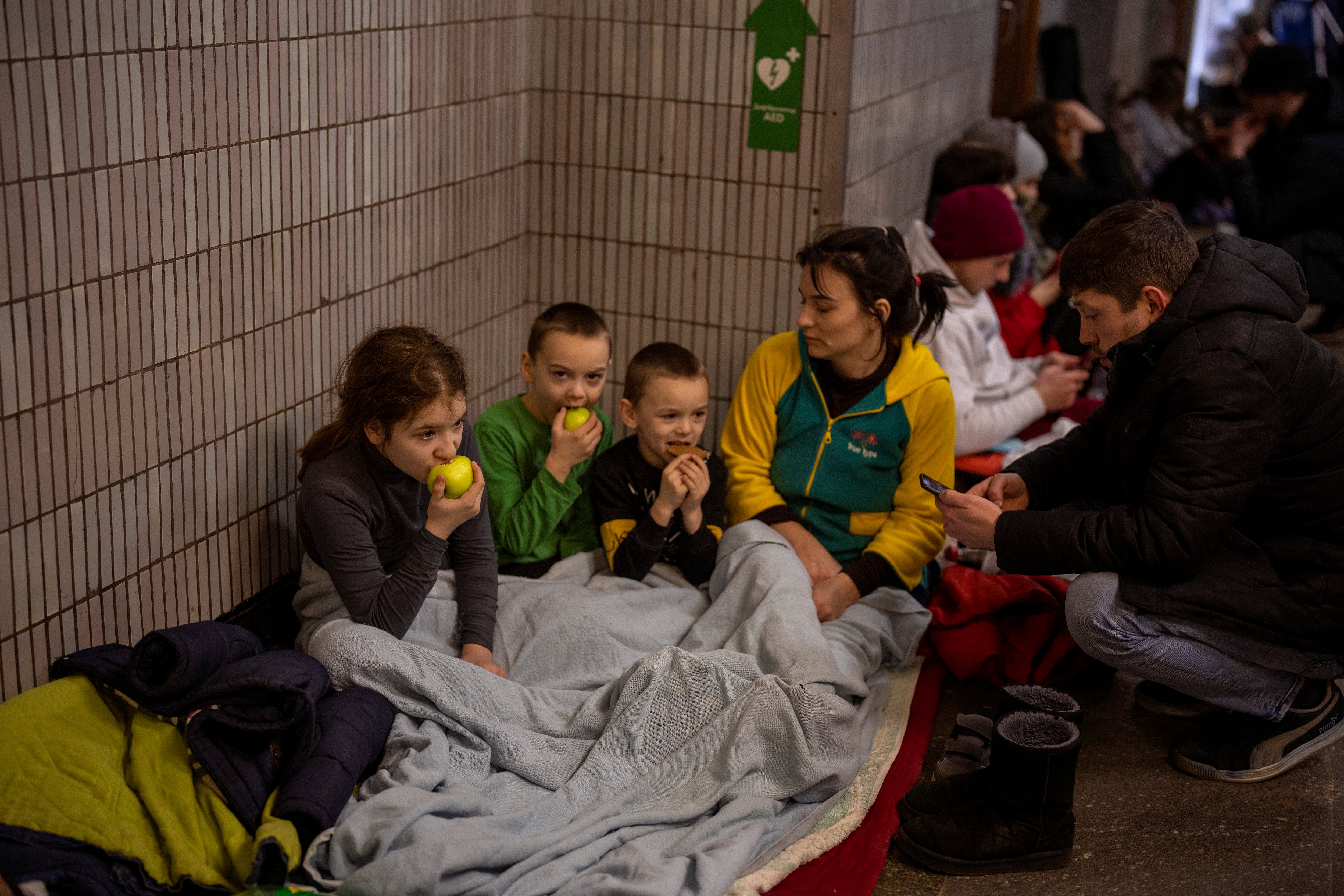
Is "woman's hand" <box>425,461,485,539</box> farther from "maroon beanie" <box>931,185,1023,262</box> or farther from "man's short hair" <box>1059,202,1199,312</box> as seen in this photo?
"maroon beanie" <box>931,185,1023,262</box>

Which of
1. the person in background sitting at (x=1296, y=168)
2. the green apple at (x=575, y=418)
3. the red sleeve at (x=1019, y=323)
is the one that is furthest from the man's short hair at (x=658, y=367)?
the person in background sitting at (x=1296, y=168)

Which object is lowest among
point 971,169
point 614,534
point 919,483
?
point 614,534

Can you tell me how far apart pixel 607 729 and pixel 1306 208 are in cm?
459

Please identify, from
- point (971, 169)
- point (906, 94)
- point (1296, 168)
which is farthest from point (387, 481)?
point (1296, 168)

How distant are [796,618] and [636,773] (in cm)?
52

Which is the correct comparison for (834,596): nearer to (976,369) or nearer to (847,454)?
(847,454)

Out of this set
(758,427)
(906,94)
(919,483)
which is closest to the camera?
(919,483)

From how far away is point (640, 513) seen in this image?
2914mm

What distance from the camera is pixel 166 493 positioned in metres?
2.39

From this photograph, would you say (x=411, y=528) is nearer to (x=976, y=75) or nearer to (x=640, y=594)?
(x=640, y=594)

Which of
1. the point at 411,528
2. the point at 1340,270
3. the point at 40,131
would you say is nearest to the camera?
the point at 40,131

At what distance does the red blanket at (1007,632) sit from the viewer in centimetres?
284

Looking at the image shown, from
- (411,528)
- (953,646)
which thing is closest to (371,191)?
(411,528)

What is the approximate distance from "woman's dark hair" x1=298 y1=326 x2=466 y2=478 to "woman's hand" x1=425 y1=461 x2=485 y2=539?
158 mm
